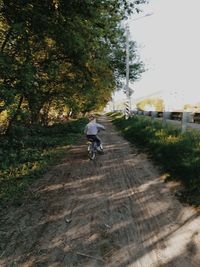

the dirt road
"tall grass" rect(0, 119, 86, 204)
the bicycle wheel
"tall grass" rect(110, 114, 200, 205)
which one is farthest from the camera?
the bicycle wheel

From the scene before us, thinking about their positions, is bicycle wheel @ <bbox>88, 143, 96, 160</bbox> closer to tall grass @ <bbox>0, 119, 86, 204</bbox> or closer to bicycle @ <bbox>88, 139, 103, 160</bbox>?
bicycle @ <bbox>88, 139, 103, 160</bbox>

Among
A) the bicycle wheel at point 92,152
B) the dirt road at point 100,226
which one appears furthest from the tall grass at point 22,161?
the bicycle wheel at point 92,152

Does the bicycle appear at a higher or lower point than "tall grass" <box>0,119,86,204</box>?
higher

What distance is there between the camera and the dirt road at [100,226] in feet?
14.2

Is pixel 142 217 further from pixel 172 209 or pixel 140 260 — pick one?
pixel 140 260

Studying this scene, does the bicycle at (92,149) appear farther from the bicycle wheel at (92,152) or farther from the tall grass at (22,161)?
the tall grass at (22,161)

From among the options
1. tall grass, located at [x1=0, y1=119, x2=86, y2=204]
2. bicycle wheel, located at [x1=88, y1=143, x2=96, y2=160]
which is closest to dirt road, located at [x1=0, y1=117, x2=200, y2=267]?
tall grass, located at [x1=0, y1=119, x2=86, y2=204]

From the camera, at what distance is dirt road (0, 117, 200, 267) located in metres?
4.32

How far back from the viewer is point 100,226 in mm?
5344

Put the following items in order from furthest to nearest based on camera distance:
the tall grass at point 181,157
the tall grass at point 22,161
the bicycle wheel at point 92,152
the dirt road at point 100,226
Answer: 1. the bicycle wheel at point 92,152
2. the tall grass at point 22,161
3. the tall grass at point 181,157
4. the dirt road at point 100,226

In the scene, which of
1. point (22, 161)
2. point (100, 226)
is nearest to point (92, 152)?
point (22, 161)

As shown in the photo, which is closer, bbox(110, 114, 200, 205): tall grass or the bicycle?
bbox(110, 114, 200, 205): tall grass

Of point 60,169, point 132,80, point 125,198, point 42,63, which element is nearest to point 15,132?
point 42,63

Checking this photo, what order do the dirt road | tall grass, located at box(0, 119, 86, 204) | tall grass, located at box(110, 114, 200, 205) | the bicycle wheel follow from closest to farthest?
the dirt road, tall grass, located at box(110, 114, 200, 205), tall grass, located at box(0, 119, 86, 204), the bicycle wheel
